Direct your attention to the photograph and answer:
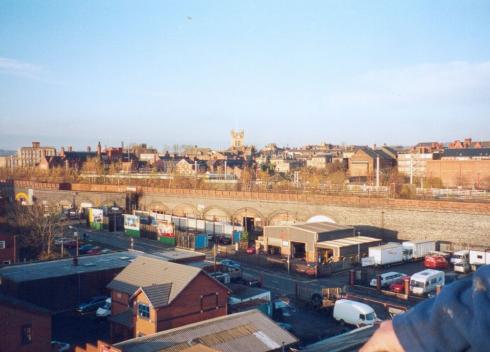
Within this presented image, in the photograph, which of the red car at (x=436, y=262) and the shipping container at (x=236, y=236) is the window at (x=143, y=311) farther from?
the shipping container at (x=236, y=236)

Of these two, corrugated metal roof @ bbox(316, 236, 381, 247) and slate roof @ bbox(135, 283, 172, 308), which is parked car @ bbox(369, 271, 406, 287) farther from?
slate roof @ bbox(135, 283, 172, 308)

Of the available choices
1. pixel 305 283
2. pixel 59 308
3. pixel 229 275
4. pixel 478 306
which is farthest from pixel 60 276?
pixel 478 306

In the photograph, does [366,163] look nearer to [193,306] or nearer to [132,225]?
[132,225]

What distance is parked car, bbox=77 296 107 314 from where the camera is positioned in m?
13.1

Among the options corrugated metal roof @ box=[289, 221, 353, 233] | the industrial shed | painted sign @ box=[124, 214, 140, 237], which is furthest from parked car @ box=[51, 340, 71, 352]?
painted sign @ box=[124, 214, 140, 237]

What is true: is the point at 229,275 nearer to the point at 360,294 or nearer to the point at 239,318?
the point at 360,294

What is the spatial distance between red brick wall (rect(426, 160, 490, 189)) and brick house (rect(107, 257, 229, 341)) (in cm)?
2963

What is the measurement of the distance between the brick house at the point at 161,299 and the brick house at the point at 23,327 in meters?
1.52

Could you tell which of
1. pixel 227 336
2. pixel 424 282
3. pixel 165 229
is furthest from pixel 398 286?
pixel 165 229

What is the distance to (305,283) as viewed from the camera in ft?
53.2

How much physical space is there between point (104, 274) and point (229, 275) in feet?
13.0

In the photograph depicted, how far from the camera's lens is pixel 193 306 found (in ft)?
35.8

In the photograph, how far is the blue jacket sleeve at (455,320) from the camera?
667 mm

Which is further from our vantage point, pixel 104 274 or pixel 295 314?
pixel 104 274
